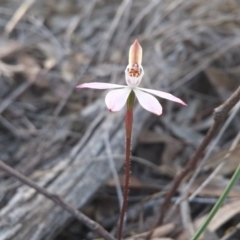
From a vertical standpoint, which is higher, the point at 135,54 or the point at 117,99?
the point at 135,54

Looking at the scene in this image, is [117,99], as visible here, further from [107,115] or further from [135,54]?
[107,115]

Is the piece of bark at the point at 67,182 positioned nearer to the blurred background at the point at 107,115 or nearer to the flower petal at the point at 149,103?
the blurred background at the point at 107,115

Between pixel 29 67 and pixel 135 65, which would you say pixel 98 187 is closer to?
pixel 135 65

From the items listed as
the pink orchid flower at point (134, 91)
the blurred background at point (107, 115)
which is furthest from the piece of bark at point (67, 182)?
the pink orchid flower at point (134, 91)

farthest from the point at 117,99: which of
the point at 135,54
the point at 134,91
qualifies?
the point at 135,54

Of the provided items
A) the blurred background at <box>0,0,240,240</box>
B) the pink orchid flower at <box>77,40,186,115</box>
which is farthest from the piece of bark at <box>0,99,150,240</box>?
the pink orchid flower at <box>77,40,186,115</box>

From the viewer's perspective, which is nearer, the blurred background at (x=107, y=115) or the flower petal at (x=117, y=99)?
the flower petal at (x=117, y=99)

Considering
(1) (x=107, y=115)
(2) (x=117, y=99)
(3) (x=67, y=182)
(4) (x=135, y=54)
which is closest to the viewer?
(2) (x=117, y=99)
